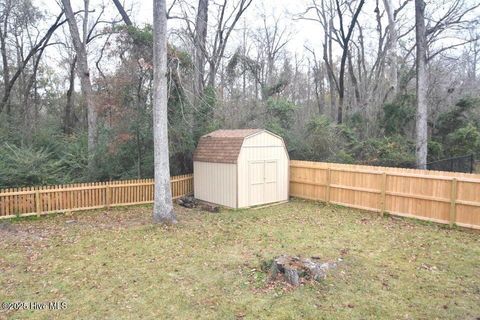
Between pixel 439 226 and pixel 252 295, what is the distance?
6.45m

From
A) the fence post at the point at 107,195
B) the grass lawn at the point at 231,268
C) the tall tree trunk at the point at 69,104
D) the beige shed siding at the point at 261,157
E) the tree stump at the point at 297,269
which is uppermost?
the tall tree trunk at the point at 69,104

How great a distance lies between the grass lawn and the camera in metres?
4.51

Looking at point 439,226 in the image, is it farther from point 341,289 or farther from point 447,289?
point 341,289

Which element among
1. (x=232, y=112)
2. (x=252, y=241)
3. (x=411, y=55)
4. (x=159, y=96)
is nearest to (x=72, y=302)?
(x=252, y=241)

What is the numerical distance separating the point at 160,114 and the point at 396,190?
7305 millimetres

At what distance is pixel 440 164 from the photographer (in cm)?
1465

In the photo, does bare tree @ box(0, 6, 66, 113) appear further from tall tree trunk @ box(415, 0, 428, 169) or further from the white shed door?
tall tree trunk @ box(415, 0, 428, 169)

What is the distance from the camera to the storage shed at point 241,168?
10674 millimetres

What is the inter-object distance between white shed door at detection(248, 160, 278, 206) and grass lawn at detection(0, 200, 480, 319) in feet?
5.08

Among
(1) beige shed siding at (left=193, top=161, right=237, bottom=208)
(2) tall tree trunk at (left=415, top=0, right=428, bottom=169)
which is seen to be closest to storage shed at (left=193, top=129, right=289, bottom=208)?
(1) beige shed siding at (left=193, top=161, right=237, bottom=208)

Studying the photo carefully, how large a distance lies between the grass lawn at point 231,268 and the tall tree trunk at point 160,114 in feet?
2.19

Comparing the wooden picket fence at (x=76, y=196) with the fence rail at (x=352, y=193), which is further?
the wooden picket fence at (x=76, y=196)

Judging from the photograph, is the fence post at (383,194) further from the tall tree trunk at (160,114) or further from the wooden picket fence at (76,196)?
the wooden picket fence at (76,196)

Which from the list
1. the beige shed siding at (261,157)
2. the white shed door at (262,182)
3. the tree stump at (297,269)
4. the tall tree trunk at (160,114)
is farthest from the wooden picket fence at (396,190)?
the tall tree trunk at (160,114)
